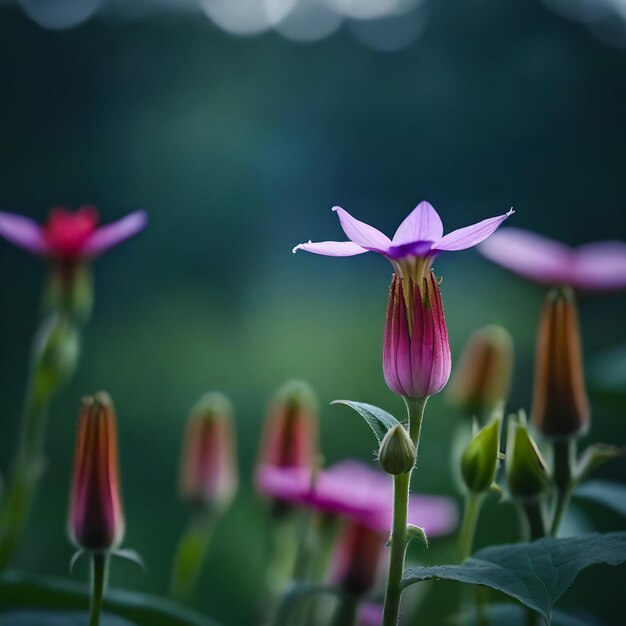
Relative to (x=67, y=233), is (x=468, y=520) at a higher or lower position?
lower

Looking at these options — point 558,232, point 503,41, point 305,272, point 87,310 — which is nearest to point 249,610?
point 87,310

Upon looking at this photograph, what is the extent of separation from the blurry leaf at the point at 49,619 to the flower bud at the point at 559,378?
236 millimetres

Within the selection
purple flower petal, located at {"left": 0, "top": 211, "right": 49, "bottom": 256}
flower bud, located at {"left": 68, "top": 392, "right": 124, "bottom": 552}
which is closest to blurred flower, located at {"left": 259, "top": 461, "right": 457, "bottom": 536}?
flower bud, located at {"left": 68, "top": 392, "right": 124, "bottom": 552}

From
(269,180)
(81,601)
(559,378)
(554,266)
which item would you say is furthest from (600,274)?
(269,180)

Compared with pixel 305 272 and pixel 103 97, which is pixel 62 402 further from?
pixel 103 97

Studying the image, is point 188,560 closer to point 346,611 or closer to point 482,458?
point 346,611

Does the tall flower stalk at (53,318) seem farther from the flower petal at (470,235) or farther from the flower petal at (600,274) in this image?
the flower petal at (600,274)

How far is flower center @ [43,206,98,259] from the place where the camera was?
601 mm

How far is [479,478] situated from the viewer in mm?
381

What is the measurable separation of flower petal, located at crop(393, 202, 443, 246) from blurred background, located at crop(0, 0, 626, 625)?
1030 mm

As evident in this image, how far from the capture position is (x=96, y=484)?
392mm

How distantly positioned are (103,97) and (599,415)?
197 cm

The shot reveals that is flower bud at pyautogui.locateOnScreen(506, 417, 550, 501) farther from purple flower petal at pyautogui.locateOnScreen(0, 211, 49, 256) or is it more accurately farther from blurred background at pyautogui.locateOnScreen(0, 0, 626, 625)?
blurred background at pyautogui.locateOnScreen(0, 0, 626, 625)

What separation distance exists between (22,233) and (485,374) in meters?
0.34
